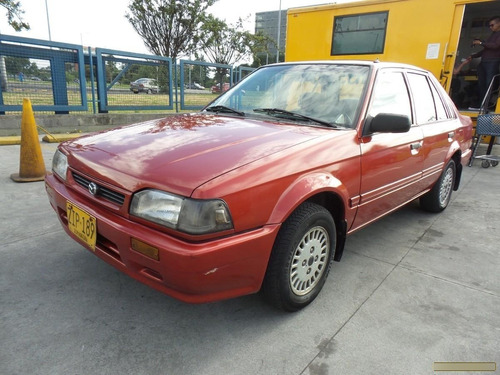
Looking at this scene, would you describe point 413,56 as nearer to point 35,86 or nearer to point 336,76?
point 336,76

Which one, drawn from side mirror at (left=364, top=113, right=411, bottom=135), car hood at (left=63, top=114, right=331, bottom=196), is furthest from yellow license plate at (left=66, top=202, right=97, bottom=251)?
side mirror at (left=364, top=113, right=411, bottom=135)

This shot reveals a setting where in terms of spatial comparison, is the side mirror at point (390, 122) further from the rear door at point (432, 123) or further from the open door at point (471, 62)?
the open door at point (471, 62)

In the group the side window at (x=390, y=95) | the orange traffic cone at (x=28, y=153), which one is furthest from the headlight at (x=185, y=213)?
the orange traffic cone at (x=28, y=153)

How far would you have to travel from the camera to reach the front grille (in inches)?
71.1

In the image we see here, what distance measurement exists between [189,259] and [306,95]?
1.69 metres

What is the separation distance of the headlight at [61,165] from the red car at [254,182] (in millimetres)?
16

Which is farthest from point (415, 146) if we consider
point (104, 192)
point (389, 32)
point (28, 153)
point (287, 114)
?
point (389, 32)

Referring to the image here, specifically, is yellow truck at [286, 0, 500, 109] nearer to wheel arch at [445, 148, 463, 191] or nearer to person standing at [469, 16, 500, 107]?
person standing at [469, 16, 500, 107]

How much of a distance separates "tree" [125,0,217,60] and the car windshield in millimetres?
23553

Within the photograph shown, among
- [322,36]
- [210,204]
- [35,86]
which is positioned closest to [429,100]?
[210,204]

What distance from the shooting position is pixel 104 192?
1.91 m

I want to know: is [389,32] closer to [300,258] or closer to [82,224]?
[300,258]

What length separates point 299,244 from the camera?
6.56 feet

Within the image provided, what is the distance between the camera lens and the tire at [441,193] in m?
3.79
